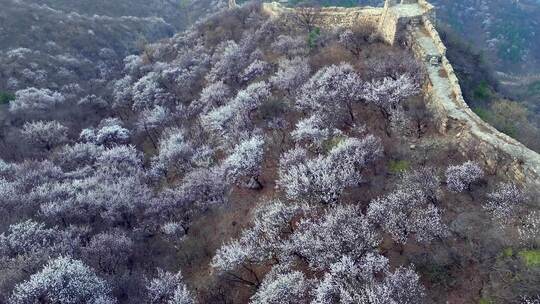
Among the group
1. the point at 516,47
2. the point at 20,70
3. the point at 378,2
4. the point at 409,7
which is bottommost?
the point at 516,47

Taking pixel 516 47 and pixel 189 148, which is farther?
pixel 516 47

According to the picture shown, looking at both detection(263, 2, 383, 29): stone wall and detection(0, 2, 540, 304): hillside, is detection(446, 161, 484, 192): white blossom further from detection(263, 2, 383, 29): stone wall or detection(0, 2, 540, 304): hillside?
detection(263, 2, 383, 29): stone wall

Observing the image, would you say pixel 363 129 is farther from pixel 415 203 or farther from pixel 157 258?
pixel 157 258

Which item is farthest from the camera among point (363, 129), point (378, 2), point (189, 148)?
point (378, 2)

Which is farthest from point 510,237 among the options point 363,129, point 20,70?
point 20,70

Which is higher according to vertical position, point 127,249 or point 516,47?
point 127,249

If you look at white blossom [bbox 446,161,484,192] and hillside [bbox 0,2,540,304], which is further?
white blossom [bbox 446,161,484,192]

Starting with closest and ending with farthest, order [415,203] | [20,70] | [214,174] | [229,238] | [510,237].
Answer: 1. [510,237]
2. [415,203]
3. [229,238]
4. [214,174]
5. [20,70]

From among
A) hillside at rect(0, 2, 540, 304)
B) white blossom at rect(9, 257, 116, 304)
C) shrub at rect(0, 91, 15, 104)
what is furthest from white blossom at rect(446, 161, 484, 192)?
shrub at rect(0, 91, 15, 104)
